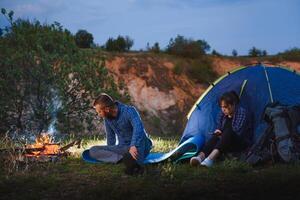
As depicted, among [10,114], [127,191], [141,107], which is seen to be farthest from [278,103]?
[141,107]

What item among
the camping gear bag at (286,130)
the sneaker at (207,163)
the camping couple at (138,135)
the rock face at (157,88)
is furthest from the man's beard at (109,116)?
the rock face at (157,88)

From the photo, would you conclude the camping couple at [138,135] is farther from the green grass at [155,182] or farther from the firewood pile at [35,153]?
the firewood pile at [35,153]

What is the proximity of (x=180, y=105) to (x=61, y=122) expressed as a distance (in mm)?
14517

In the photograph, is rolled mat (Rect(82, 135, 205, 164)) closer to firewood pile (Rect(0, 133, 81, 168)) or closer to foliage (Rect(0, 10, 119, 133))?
firewood pile (Rect(0, 133, 81, 168))

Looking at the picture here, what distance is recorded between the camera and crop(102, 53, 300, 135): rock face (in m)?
26.8

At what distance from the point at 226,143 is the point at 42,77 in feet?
20.3

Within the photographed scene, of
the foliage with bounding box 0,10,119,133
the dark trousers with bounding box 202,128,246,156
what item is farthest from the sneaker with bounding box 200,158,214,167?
the foliage with bounding box 0,10,119,133

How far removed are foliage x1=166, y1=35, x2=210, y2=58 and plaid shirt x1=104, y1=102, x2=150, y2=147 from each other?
23297 mm

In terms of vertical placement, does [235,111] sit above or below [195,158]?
above

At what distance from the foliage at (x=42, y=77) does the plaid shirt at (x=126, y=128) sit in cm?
479

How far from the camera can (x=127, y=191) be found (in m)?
→ 6.93

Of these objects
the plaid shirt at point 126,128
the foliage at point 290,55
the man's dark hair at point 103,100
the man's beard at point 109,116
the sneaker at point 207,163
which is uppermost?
the foliage at point 290,55

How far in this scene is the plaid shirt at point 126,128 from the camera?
27.4 feet

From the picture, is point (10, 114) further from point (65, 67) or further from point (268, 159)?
point (268, 159)
